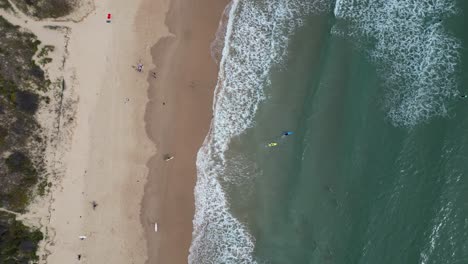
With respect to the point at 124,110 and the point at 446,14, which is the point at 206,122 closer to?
the point at 124,110

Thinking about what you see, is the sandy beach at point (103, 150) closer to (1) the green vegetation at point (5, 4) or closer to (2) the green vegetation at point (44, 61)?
(2) the green vegetation at point (44, 61)

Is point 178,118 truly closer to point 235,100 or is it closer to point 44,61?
point 235,100

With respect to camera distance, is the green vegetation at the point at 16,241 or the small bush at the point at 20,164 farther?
the small bush at the point at 20,164

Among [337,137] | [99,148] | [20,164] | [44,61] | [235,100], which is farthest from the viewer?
[235,100]

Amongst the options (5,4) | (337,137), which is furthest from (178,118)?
(5,4)

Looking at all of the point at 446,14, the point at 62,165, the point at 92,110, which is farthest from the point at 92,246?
the point at 446,14

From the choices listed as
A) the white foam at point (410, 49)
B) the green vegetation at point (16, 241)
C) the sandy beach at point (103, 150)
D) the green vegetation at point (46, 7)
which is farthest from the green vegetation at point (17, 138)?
the white foam at point (410, 49)
